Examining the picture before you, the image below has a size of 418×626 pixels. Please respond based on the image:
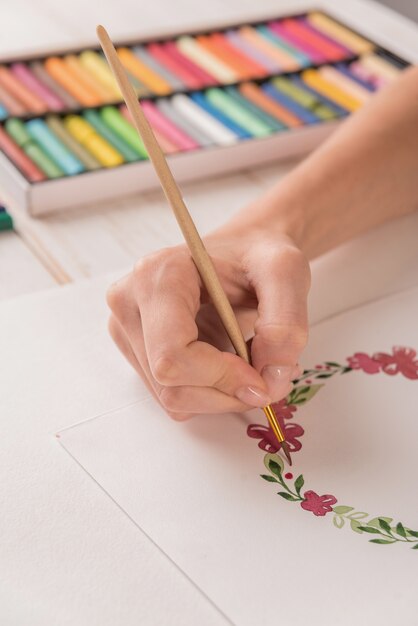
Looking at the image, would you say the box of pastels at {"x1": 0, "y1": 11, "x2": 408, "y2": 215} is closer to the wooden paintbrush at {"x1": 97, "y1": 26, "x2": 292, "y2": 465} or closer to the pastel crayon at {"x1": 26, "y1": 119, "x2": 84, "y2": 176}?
the pastel crayon at {"x1": 26, "y1": 119, "x2": 84, "y2": 176}

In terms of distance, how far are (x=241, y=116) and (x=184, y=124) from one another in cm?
7

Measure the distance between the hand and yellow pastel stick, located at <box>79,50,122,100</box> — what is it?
1.57ft

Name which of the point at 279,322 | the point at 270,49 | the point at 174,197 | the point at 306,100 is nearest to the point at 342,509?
the point at 279,322

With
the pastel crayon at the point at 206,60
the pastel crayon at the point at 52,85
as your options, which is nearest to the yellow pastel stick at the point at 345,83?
the pastel crayon at the point at 206,60

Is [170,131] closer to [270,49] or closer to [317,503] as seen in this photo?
[270,49]

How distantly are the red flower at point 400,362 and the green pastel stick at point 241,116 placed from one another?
0.40 meters

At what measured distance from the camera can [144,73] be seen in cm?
122

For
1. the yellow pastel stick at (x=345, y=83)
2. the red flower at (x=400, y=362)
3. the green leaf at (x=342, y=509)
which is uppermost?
the yellow pastel stick at (x=345, y=83)

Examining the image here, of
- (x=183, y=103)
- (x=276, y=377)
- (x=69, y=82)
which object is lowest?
(x=276, y=377)

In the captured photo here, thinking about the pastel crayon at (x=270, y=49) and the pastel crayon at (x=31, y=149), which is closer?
the pastel crayon at (x=31, y=149)

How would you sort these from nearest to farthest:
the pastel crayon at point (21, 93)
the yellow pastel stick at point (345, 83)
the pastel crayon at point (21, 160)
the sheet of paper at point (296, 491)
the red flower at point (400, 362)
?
1. the sheet of paper at point (296, 491)
2. the red flower at point (400, 362)
3. the pastel crayon at point (21, 160)
4. the pastel crayon at point (21, 93)
5. the yellow pastel stick at point (345, 83)

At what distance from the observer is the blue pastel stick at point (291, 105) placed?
1.16 m

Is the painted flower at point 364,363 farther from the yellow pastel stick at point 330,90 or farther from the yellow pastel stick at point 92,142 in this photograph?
the yellow pastel stick at point 330,90

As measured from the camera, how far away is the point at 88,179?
1.01 m
